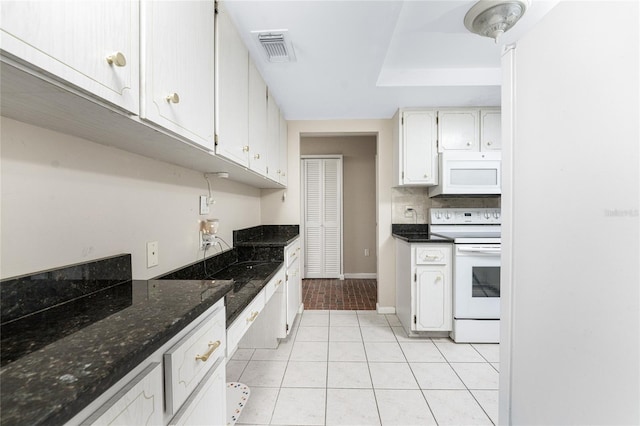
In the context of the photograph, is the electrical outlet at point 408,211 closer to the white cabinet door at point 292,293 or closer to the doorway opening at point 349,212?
the white cabinet door at point 292,293

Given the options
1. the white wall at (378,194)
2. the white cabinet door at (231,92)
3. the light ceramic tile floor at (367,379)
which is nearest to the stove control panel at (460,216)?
the white wall at (378,194)

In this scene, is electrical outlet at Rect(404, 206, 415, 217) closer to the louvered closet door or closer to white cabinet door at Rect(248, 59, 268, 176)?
the louvered closet door

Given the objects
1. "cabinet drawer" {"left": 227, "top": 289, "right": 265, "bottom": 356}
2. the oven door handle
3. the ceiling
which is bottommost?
"cabinet drawer" {"left": 227, "top": 289, "right": 265, "bottom": 356}

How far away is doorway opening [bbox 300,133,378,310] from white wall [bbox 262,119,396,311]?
1415 mm

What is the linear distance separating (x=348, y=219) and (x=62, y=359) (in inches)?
172

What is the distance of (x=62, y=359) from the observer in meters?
0.49

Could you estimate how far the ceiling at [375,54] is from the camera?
4.58ft

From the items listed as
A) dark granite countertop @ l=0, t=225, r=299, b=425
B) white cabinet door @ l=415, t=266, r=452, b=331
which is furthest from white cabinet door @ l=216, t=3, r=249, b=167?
white cabinet door @ l=415, t=266, r=452, b=331

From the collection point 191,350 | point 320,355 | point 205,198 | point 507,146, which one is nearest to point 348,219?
point 320,355

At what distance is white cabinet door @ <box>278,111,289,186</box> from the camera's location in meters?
2.62

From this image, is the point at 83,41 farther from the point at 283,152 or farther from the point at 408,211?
the point at 408,211

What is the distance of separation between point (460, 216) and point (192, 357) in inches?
115

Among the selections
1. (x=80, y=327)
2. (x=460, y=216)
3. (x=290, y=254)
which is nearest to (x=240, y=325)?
(x=80, y=327)

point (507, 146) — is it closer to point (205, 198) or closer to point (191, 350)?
point (191, 350)
